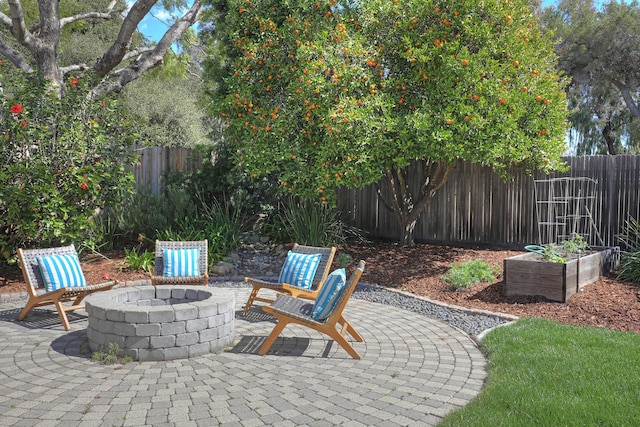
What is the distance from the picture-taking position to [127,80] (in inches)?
466

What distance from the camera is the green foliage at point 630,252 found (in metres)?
7.50

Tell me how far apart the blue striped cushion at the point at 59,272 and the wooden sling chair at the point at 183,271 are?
0.93 m

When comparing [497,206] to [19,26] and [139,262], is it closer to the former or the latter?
[139,262]

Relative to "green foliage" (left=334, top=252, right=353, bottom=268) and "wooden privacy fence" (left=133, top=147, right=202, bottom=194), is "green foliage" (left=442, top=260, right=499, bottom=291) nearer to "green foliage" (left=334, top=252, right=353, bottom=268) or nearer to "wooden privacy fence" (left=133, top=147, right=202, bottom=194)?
"green foliage" (left=334, top=252, right=353, bottom=268)

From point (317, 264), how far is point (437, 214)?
17.8 ft

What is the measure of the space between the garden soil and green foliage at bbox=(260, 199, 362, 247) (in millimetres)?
404

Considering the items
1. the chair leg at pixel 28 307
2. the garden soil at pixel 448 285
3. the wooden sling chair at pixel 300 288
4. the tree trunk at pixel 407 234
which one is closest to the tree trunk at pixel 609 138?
the garden soil at pixel 448 285

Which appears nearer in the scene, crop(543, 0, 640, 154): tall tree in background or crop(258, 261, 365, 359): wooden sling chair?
crop(258, 261, 365, 359): wooden sling chair

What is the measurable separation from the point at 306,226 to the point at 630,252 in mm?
5600

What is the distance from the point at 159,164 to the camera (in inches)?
444

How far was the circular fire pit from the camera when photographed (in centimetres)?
458

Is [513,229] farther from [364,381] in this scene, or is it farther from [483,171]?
[364,381]

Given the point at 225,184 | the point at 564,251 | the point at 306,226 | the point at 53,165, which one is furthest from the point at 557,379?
the point at 225,184

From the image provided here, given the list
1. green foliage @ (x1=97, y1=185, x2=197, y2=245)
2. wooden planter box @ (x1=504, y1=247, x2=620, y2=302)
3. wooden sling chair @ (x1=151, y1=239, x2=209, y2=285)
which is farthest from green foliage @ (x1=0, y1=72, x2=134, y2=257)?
wooden planter box @ (x1=504, y1=247, x2=620, y2=302)
